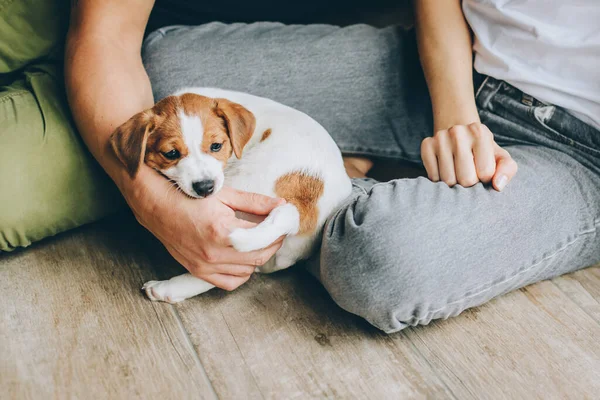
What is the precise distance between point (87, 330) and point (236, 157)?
20.5 inches

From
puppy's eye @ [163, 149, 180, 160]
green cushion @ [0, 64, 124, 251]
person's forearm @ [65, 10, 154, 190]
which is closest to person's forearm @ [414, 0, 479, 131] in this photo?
puppy's eye @ [163, 149, 180, 160]

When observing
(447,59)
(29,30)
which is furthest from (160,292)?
(447,59)

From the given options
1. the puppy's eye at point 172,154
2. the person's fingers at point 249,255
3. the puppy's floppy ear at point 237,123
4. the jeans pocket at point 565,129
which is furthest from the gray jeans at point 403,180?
the puppy's eye at point 172,154

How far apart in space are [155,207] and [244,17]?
0.88 metres

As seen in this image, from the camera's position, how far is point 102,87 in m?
1.24

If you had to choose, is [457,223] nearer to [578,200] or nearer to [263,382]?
[578,200]

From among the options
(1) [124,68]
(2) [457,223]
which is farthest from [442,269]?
(1) [124,68]

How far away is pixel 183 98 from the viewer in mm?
1247

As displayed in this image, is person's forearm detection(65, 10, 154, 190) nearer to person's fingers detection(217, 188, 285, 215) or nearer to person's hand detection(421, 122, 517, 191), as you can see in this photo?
person's fingers detection(217, 188, 285, 215)

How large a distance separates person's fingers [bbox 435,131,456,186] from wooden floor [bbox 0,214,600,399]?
1.05 feet

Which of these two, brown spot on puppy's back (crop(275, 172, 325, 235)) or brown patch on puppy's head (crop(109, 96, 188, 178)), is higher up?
brown patch on puppy's head (crop(109, 96, 188, 178))

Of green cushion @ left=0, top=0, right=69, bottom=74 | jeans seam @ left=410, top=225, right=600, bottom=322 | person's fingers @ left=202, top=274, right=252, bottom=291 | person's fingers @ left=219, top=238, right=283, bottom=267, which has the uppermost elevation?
green cushion @ left=0, top=0, right=69, bottom=74

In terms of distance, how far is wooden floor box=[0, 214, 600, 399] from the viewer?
1.01 meters

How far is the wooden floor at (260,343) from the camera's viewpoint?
101 cm
